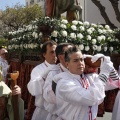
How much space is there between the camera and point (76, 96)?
2.46 metres

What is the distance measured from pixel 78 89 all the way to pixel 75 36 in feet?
8.31

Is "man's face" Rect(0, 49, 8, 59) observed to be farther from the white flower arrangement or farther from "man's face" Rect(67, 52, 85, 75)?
"man's face" Rect(67, 52, 85, 75)

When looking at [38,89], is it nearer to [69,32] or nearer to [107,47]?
[69,32]

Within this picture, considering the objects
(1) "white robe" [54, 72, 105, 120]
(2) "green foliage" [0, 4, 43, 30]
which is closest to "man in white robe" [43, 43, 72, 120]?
(1) "white robe" [54, 72, 105, 120]

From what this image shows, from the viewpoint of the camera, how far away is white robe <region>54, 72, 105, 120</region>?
2443mm

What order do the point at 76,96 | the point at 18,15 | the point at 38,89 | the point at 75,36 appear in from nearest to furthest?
1. the point at 76,96
2. the point at 38,89
3. the point at 75,36
4. the point at 18,15

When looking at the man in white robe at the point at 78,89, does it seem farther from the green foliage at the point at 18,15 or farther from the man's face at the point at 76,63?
the green foliage at the point at 18,15

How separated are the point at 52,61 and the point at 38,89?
490 millimetres

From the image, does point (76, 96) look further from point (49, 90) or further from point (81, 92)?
point (49, 90)

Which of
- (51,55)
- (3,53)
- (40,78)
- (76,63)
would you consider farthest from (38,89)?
(3,53)

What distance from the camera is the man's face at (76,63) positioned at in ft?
8.38

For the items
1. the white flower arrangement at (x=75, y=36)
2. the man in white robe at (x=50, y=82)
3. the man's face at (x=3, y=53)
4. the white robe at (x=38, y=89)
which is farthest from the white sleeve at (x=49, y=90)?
the man's face at (x=3, y=53)

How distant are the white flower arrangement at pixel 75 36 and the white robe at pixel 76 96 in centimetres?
217

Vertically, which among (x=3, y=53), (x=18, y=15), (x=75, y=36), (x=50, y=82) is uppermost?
(x=18, y=15)
